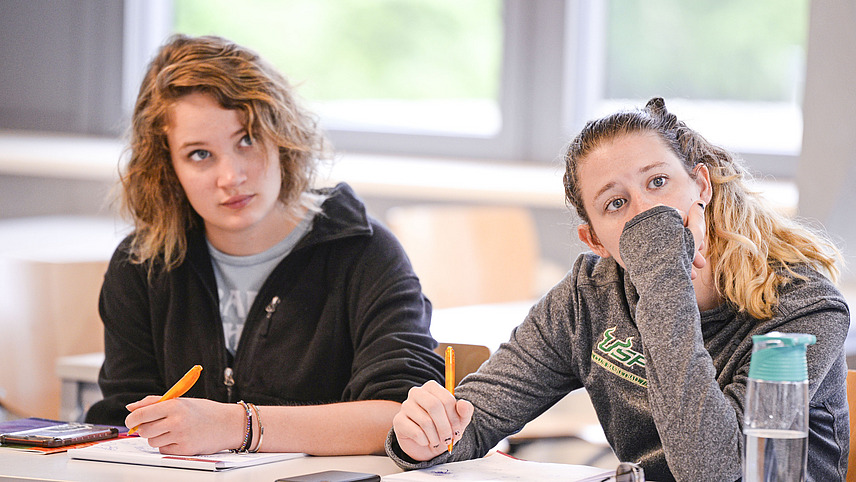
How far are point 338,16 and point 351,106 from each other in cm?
34

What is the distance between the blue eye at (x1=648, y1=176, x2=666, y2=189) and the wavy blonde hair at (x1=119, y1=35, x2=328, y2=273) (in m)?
0.72

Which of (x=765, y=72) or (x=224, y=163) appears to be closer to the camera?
(x=224, y=163)

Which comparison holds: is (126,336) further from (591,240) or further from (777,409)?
(777,409)

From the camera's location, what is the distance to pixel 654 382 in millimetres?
1310

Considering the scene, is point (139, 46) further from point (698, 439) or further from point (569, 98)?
point (698, 439)

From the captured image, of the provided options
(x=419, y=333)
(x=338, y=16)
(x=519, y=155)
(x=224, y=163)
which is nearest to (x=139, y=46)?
(x=338, y=16)

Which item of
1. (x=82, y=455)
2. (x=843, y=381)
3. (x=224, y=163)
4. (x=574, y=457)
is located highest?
(x=224, y=163)

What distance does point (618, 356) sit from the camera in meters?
1.50

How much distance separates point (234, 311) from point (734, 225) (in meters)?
0.91

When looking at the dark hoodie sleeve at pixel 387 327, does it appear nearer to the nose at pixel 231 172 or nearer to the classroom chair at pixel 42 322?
the nose at pixel 231 172

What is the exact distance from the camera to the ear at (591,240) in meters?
1.53

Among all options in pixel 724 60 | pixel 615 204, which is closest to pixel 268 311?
pixel 615 204

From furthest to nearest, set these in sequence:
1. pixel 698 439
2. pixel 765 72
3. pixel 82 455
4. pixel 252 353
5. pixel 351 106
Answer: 1. pixel 351 106
2. pixel 765 72
3. pixel 252 353
4. pixel 82 455
5. pixel 698 439

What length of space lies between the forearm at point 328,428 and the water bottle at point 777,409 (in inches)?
24.7
